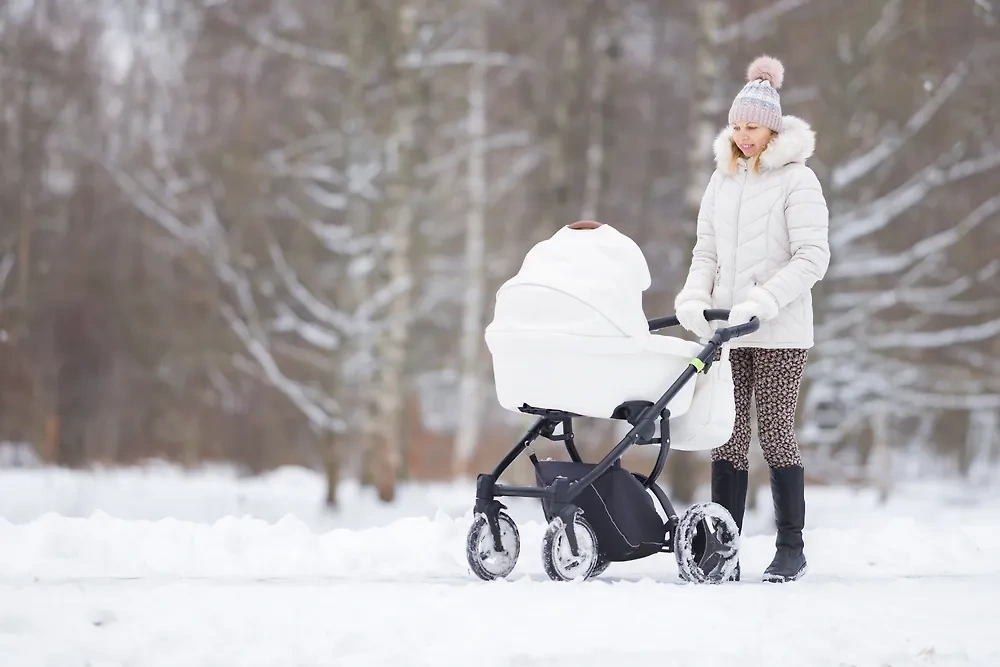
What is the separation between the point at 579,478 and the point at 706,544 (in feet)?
1.97

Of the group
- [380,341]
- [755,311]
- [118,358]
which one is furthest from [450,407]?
[755,311]

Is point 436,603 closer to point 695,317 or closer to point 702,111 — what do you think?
point 695,317

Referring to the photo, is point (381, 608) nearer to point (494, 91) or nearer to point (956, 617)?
point (956, 617)

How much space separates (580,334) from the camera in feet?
16.1

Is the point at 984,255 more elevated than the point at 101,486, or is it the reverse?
the point at 984,255

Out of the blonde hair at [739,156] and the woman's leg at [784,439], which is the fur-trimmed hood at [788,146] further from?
the woman's leg at [784,439]

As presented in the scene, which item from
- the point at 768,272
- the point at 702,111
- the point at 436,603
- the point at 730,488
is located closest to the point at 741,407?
the point at 730,488

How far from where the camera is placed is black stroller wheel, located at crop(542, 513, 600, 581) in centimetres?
505

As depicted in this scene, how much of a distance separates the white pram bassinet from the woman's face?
801 mm

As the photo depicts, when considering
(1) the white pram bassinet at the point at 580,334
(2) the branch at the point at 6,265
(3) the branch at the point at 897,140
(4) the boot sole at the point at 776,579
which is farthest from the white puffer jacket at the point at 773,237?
(2) the branch at the point at 6,265

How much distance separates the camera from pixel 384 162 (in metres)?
13.5

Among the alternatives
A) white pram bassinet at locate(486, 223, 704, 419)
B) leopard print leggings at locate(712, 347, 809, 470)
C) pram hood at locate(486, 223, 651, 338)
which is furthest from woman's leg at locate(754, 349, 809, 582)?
pram hood at locate(486, 223, 651, 338)

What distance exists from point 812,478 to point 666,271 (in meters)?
5.78

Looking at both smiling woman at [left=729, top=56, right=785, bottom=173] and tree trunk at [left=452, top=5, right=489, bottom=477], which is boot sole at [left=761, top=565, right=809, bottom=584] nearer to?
smiling woman at [left=729, top=56, right=785, bottom=173]
